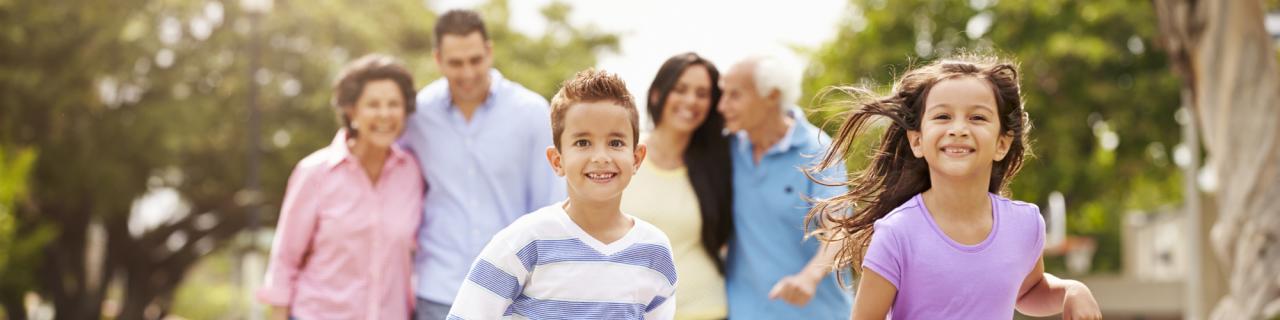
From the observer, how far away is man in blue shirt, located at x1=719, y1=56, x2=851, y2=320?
518cm

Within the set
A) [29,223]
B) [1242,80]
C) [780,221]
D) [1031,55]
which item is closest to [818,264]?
[780,221]

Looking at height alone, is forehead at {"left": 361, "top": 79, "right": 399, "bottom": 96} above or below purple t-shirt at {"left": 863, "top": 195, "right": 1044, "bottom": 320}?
above

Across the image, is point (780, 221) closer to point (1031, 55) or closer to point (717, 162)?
point (717, 162)

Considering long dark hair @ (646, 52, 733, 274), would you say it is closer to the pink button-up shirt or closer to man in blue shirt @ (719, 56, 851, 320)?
man in blue shirt @ (719, 56, 851, 320)

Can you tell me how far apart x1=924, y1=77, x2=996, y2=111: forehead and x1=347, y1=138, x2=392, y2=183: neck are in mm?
2514

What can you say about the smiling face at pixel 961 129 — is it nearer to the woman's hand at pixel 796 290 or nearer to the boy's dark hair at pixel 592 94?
the boy's dark hair at pixel 592 94

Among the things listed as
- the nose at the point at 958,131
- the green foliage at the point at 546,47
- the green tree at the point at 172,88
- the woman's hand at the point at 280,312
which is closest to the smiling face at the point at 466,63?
the woman's hand at the point at 280,312

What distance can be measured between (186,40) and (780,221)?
61.5 feet

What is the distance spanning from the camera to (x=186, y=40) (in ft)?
73.4

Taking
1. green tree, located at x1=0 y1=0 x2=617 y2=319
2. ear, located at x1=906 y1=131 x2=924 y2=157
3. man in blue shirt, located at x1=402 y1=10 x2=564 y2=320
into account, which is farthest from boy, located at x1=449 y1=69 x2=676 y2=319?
green tree, located at x1=0 y1=0 x2=617 y2=319

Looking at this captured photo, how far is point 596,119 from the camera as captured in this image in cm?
352

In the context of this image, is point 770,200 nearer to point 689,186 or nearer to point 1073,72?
point 689,186

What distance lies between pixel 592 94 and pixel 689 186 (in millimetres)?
1811

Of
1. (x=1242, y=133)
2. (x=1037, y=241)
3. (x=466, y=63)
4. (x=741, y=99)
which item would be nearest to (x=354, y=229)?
(x=466, y=63)
